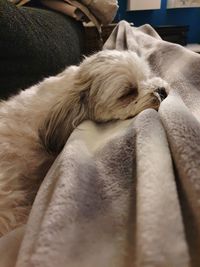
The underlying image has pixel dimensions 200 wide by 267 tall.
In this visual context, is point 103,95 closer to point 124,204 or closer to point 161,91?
point 161,91

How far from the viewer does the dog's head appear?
2.78 feet

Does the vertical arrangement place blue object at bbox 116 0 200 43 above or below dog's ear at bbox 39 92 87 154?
above

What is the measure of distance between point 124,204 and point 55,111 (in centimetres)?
44

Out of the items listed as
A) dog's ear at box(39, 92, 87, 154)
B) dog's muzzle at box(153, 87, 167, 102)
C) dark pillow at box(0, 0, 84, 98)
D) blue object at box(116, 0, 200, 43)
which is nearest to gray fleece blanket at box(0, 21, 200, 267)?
dog's ear at box(39, 92, 87, 154)

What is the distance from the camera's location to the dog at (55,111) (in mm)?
782

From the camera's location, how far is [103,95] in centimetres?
95

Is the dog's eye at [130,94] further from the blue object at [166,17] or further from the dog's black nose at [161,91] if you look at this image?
the blue object at [166,17]

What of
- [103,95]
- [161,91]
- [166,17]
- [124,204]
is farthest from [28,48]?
[166,17]

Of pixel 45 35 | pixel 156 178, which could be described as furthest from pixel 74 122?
pixel 45 35

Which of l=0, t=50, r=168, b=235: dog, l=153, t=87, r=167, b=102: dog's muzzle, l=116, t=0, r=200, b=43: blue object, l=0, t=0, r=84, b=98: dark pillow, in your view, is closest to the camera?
l=0, t=50, r=168, b=235: dog

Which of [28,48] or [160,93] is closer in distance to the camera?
[160,93]

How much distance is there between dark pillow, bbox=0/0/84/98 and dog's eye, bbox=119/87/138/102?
0.39 m

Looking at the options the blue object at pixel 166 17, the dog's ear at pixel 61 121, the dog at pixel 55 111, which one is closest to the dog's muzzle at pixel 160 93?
the dog at pixel 55 111

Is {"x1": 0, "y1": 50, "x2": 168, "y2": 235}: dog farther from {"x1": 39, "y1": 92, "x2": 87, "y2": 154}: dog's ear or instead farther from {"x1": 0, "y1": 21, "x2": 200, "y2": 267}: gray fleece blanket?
{"x1": 0, "y1": 21, "x2": 200, "y2": 267}: gray fleece blanket
